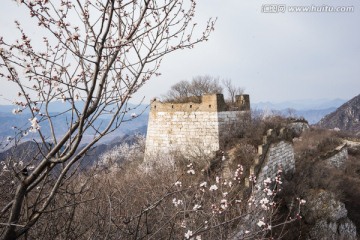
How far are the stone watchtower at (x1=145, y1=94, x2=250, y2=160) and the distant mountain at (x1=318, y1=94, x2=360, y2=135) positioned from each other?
6760 cm

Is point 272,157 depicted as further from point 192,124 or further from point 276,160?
point 192,124

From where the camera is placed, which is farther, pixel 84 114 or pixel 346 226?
pixel 346 226

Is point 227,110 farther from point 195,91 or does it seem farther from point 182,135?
point 195,91

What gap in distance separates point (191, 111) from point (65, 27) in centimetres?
1063

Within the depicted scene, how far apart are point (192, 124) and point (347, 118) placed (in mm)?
75611

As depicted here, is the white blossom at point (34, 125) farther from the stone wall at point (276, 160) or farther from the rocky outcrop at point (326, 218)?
the rocky outcrop at point (326, 218)

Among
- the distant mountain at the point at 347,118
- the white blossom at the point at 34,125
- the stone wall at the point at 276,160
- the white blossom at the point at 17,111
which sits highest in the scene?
the white blossom at the point at 17,111

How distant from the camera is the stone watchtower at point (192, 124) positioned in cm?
1253

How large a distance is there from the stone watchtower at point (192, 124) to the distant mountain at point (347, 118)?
67597 millimetres

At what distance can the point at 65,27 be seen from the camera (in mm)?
2582

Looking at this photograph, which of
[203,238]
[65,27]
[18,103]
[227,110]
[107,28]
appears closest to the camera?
[107,28]

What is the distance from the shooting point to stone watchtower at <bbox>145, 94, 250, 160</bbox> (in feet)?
41.1

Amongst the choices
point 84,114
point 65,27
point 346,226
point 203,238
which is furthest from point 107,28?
point 346,226

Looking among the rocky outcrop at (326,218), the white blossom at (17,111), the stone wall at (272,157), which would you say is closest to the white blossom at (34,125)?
the white blossom at (17,111)
